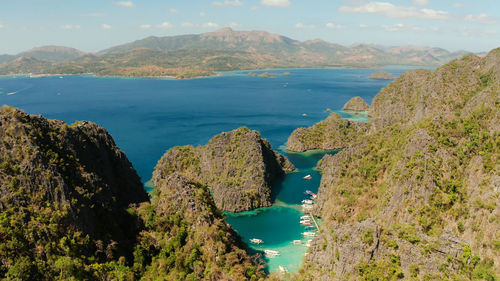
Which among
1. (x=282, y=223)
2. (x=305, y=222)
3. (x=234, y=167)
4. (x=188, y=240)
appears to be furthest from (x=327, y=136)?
(x=188, y=240)

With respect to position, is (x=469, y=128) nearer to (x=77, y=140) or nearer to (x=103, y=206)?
(x=103, y=206)


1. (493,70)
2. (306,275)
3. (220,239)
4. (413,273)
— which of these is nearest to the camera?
(413,273)

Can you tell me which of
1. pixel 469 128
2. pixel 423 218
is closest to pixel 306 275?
pixel 423 218

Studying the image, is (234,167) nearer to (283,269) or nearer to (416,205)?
(283,269)

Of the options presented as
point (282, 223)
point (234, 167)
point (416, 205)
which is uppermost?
point (416, 205)

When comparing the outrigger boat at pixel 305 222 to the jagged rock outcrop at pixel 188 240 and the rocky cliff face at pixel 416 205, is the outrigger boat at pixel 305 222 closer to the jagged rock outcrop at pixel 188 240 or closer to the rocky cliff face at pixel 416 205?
the rocky cliff face at pixel 416 205

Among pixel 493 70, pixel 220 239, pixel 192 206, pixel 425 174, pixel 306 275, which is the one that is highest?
pixel 493 70

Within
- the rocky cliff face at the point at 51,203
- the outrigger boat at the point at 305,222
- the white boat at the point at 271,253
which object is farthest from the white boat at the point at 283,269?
the rocky cliff face at the point at 51,203
